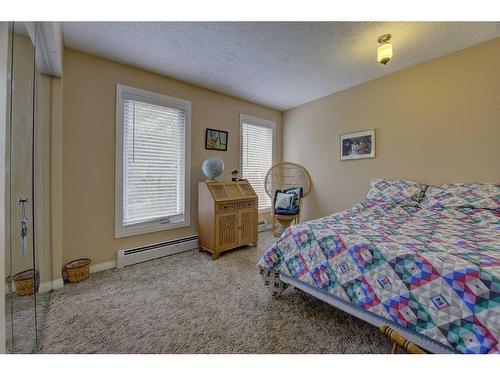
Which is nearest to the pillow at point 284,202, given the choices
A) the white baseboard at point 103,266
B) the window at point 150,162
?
the window at point 150,162

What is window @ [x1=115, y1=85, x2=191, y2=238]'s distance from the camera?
2.42 metres

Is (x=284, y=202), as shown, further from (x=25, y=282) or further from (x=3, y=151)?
(x=3, y=151)

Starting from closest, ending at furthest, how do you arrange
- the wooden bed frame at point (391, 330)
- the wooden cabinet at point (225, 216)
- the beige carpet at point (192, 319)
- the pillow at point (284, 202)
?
1. the wooden bed frame at point (391, 330)
2. the beige carpet at point (192, 319)
3. the wooden cabinet at point (225, 216)
4. the pillow at point (284, 202)

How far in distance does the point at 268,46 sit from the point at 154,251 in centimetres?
262

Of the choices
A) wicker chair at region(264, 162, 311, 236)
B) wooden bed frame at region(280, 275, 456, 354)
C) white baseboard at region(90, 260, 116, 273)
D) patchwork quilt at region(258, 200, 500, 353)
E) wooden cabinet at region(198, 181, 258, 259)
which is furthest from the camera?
wicker chair at region(264, 162, 311, 236)

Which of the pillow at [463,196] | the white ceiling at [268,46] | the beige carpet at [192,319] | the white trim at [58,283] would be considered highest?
the white ceiling at [268,46]

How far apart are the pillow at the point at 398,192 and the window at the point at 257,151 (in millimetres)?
1856

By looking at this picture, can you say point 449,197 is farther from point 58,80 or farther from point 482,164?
point 58,80

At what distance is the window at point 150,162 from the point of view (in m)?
2.42

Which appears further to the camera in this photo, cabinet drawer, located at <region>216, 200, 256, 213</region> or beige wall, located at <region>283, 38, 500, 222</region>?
cabinet drawer, located at <region>216, 200, 256, 213</region>

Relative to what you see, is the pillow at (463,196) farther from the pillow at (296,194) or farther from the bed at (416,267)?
the pillow at (296,194)

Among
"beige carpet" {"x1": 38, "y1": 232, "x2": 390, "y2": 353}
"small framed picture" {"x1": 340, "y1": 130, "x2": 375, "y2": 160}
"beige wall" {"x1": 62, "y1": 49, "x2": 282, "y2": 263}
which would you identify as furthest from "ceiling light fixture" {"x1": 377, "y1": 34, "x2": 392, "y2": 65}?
"beige wall" {"x1": 62, "y1": 49, "x2": 282, "y2": 263}

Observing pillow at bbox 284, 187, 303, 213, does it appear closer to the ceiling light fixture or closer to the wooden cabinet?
the wooden cabinet

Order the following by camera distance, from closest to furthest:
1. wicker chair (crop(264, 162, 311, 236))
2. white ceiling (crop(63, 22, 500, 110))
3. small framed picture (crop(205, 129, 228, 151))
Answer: white ceiling (crop(63, 22, 500, 110)) < small framed picture (crop(205, 129, 228, 151)) < wicker chair (crop(264, 162, 311, 236))
